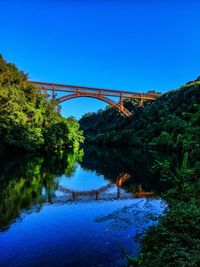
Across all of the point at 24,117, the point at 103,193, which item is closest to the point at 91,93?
the point at 24,117

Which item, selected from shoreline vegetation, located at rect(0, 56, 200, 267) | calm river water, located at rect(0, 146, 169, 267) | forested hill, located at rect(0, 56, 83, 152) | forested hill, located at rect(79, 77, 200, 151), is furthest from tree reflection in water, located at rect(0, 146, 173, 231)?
forested hill, located at rect(79, 77, 200, 151)

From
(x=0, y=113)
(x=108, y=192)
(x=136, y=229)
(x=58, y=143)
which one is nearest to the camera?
(x=136, y=229)

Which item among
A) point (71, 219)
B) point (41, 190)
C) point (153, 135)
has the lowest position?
point (71, 219)

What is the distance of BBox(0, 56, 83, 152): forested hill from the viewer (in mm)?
33500

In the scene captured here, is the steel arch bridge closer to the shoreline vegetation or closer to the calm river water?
the shoreline vegetation

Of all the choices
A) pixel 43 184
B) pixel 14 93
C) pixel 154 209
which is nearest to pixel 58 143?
pixel 14 93

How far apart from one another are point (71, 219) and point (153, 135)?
53191 millimetres

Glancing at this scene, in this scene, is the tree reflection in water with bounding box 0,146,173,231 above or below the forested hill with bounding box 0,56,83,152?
below

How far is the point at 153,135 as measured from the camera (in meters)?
63.2

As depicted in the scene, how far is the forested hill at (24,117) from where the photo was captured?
33.5 m

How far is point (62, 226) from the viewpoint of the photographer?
1057 cm

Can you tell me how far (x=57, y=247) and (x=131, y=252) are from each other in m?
1.97

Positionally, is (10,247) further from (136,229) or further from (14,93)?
(14,93)

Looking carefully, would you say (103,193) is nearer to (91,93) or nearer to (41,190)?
(41,190)
